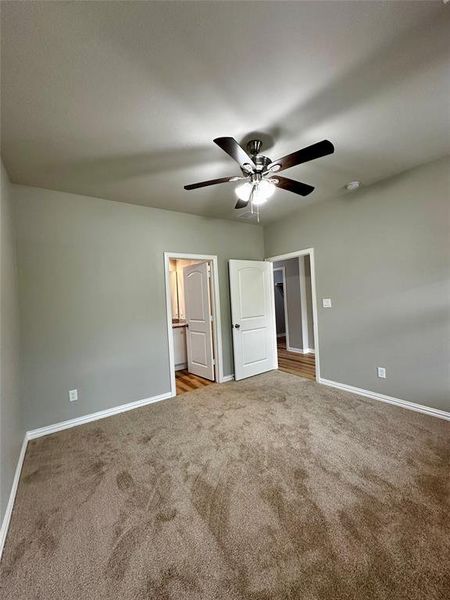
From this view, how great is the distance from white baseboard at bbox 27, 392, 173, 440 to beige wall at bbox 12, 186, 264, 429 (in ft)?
0.19

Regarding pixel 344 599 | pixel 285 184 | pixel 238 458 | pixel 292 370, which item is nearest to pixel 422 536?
pixel 344 599

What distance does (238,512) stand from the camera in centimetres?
160

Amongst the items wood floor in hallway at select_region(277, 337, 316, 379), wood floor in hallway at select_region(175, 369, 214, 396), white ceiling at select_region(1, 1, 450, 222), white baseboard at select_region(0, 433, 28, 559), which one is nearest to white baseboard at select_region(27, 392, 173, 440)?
white baseboard at select_region(0, 433, 28, 559)

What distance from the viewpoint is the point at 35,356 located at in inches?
106

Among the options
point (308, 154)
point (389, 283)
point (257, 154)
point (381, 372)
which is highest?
point (257, 154)

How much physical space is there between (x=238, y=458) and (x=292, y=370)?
8.67ft

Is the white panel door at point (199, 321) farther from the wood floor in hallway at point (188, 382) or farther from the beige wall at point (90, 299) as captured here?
the beige wall at point (90, 299)

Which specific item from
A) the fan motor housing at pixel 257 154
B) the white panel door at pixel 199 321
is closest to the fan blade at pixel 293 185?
the fan motor housing at pixel 257 154

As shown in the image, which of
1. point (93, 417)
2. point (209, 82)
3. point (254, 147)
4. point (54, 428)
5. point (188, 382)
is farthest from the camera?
point (188, 382)

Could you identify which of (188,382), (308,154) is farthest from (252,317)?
(308,154)

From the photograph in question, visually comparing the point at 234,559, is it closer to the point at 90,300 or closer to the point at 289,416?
the point at 289,416

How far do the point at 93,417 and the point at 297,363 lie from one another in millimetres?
3589

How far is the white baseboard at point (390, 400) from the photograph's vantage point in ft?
8.64

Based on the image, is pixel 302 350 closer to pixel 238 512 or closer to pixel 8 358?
pixel 238 512
